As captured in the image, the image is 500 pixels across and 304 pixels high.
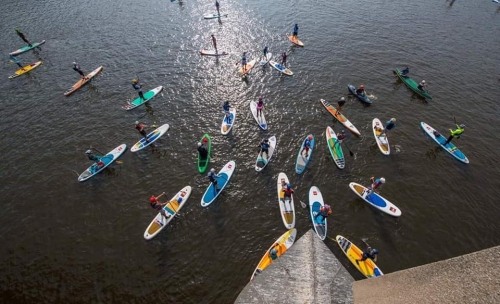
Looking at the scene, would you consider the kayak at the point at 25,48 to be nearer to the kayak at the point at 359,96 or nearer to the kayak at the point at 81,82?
the kayak at the point at 81,82

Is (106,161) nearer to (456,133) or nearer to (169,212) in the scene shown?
(169,212)

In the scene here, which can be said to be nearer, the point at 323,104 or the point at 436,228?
the point at 436,228

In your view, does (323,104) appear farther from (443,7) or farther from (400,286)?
(443,7)

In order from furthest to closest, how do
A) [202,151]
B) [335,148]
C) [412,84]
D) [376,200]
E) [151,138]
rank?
[412,84] → [151,138] → [335,148] → [202,151] → [376,200]

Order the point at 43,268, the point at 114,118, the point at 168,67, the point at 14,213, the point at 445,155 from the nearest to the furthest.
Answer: the point at 43,268, the point at 14,213, the point at 445,155, the point at 114,118, the point at 168,67

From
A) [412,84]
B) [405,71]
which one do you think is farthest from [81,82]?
[412,84]

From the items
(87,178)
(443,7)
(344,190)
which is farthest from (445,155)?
(443,7)

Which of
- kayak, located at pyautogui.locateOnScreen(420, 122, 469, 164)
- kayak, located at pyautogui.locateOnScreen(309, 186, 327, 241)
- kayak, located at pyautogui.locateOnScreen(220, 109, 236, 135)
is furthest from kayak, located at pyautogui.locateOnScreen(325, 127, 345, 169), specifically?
kayak, located at pyautogui.locateOnScreen(220, 109, 236, 135)

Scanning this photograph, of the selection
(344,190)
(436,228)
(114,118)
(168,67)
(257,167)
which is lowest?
(436,228)

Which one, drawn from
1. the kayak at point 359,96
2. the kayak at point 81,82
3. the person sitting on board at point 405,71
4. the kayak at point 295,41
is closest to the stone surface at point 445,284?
the kayak at point 359,96
